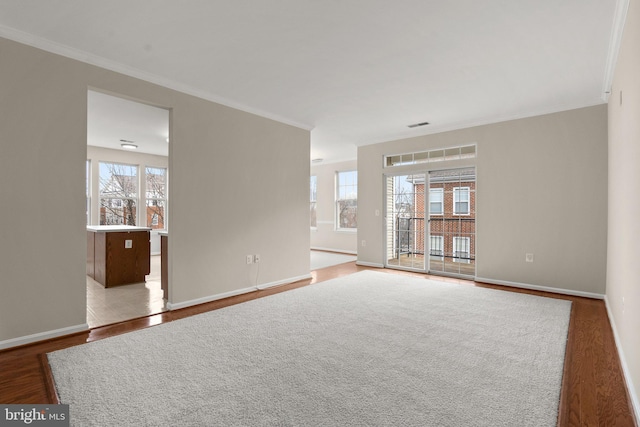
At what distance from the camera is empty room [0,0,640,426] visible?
201cm

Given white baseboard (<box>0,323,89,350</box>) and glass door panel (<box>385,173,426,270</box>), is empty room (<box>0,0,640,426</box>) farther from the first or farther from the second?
glass door panel (<box>385,173,426,270</box>)

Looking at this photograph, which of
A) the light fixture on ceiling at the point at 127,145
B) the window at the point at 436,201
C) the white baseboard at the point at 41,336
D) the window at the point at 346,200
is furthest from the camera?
the window at the point at 346,200

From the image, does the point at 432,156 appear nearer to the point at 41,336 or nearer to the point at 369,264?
the point at 369,264

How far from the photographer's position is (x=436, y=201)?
5.67m

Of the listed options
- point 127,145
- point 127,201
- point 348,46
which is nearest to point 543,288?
point 348,46

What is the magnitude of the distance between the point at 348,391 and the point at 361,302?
6.37ft

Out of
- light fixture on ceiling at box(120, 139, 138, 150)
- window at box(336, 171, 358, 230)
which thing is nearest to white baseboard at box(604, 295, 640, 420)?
window at box(336, 171, 358, 230)

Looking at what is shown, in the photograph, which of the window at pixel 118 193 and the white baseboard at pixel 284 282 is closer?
the white baseboard at pixel 284 282

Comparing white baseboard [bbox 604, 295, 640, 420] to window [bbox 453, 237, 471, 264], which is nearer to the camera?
white baseboard [bbox 604, 295, 640, 420]

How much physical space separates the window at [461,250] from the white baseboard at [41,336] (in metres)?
5.23

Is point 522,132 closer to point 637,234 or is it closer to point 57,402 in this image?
point 637,234

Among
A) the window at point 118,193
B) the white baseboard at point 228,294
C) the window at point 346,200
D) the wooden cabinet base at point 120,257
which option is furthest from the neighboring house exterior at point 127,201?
the white baseboard at point 228,294

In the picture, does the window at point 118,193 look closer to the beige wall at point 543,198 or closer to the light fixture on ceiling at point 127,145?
the light fixture on ceiling at point 127,145

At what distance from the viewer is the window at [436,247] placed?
569 centimetres
